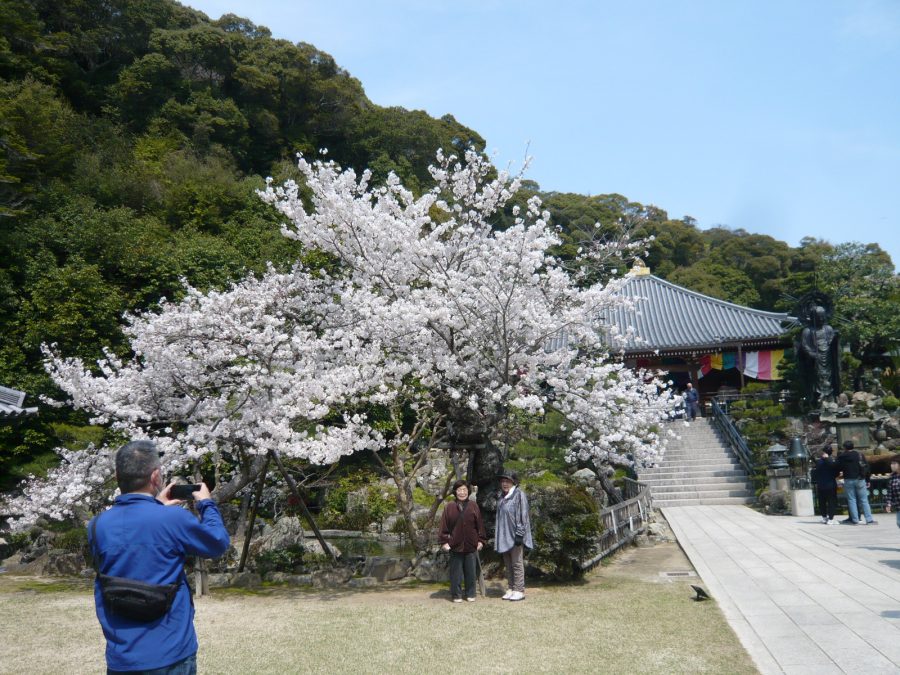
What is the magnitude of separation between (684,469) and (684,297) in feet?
44.5

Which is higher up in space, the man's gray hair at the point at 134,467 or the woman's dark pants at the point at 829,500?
the man's gray hair at the point at 134,467

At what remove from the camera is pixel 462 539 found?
8352mm

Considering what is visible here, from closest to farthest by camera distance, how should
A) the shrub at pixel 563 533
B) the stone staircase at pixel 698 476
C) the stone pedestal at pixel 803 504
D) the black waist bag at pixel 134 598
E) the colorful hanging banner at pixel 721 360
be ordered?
→ the black waist bag at pixel 134 598 → the shrub at pixel 563 533 → the stone pedestal at pixel 803 504 → the stone staircase at pixel 698 476 → the colorful hanging banner at pixel 721 360

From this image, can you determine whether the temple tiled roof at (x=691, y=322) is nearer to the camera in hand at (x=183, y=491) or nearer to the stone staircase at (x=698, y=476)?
the stone staircase at (x=698, y=476)

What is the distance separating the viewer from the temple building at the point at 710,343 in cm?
2700

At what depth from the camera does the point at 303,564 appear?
1164 cm

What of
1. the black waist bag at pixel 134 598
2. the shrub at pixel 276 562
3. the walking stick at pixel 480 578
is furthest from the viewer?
the shrub at pixel 276 562

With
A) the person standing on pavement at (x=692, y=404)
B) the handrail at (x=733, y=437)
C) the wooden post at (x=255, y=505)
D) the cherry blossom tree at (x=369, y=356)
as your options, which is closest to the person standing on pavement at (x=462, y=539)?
the cherry blossom tree at (x=369, y=356)

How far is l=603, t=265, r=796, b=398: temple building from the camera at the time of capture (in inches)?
1063

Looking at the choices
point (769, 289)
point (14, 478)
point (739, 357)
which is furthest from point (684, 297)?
point (14, 478)

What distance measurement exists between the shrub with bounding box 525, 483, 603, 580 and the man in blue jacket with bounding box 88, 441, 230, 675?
6.42 m

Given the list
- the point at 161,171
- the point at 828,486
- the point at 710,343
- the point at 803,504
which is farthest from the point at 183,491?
the point at 161,171

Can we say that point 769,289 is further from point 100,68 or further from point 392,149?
point 100,68

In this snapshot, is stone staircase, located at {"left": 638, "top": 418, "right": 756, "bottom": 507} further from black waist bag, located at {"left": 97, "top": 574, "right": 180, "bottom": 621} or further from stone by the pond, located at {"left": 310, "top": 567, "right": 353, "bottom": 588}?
black waist bag, located at {"left": 97, "top": 574, "right": 180, "bottom": 621}
